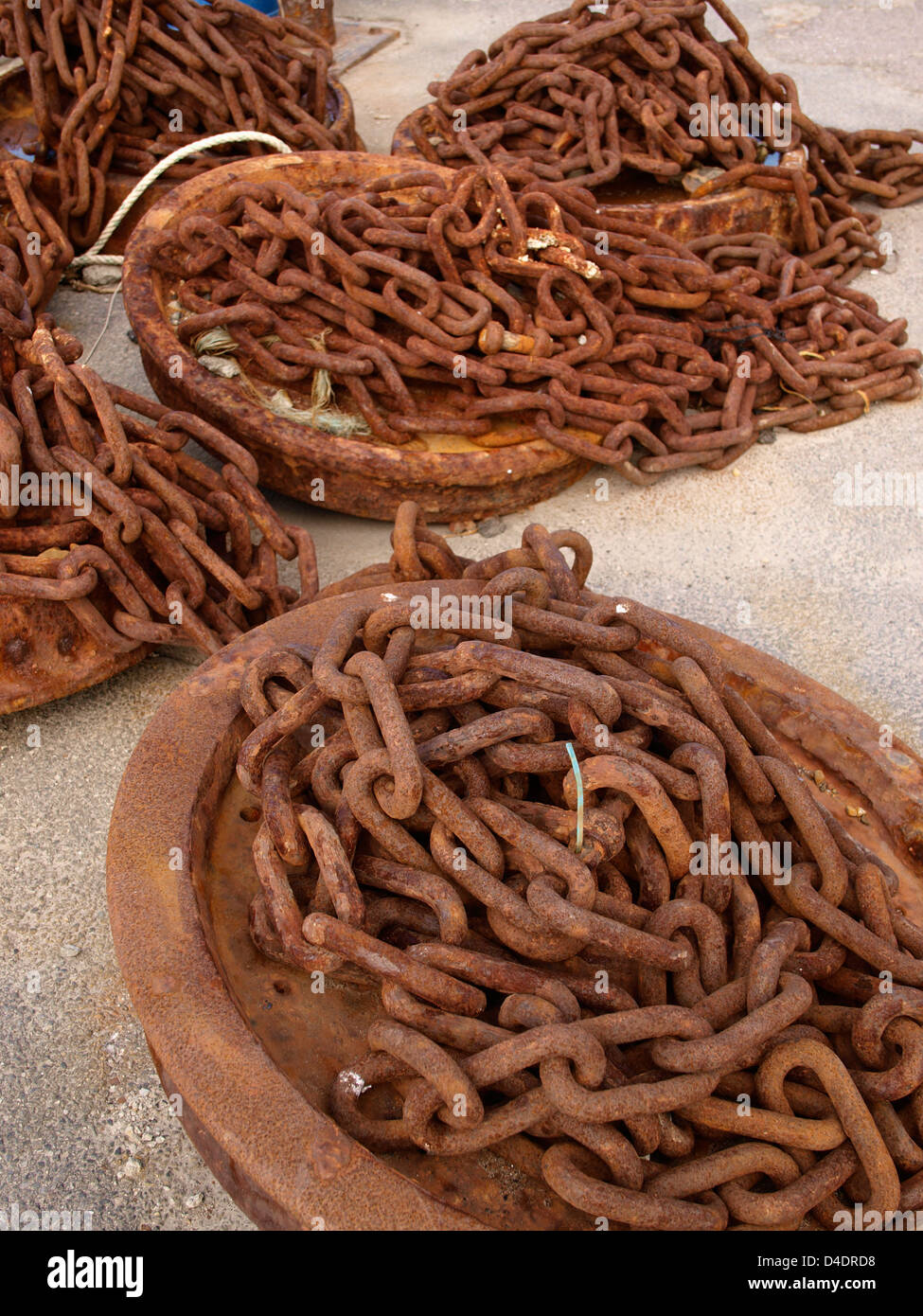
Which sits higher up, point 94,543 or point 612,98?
point 612,98

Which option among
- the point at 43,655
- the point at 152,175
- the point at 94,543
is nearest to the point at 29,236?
the point at 152,175

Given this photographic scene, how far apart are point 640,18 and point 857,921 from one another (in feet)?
14.4

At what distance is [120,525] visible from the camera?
2713mm

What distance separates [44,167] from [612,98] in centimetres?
255

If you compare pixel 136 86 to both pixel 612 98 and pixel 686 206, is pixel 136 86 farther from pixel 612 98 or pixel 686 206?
pixel 686 206

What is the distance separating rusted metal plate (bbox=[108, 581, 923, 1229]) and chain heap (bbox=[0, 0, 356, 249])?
3281 millimetres

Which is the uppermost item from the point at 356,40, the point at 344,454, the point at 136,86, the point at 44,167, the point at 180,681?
the point at 136,86

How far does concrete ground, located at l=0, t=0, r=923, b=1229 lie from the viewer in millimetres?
2072

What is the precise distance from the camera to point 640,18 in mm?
4801

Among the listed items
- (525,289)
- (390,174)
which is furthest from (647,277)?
(390,174)

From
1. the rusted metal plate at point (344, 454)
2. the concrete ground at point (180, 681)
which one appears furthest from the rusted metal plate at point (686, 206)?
the rusted metal plate at point (344, 454)

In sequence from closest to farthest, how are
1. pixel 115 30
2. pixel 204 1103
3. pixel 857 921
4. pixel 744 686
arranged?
pixel 204 1103
pixel 857 921
pixel 744 686
pixel 115 30

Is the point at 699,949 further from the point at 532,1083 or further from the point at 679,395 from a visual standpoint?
the point at 679,395
